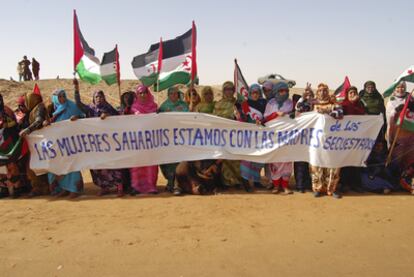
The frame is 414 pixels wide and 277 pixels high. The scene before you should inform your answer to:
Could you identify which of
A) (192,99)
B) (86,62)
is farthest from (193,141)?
(86,62)

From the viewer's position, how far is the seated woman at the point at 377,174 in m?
5.80

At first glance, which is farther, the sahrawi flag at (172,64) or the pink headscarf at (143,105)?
the sahrawi flag at (172,64)

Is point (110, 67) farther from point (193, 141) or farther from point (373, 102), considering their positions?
point (373, 102)

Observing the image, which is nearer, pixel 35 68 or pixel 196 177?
pixel 196 177

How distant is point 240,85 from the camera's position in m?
6.43

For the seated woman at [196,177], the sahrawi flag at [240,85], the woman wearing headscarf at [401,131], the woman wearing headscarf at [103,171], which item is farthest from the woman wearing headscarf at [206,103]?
the woman wearing headscarf at [401,131]

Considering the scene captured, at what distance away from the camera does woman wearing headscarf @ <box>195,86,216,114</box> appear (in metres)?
6.01

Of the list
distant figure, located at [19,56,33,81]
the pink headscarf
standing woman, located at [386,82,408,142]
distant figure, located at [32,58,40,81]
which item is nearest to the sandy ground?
standing woman, located at [386,82,408,142]

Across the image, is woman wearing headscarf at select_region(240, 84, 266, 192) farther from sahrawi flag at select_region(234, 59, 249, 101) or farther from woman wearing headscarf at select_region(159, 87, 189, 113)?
woman wearing headscarf at select_region(159, 87, 189, 113)

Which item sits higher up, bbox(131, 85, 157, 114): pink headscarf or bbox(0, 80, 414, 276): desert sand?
bbox(131, 85, 157, 114): pink headscarf

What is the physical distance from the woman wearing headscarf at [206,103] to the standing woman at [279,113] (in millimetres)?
937

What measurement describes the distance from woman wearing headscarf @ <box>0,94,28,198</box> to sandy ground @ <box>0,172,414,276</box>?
1.09 ft

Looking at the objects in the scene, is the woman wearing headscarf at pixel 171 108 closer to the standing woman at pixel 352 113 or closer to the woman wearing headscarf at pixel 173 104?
the woman wearing headscarf at pixel 173 104

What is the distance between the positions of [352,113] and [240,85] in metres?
1.94
